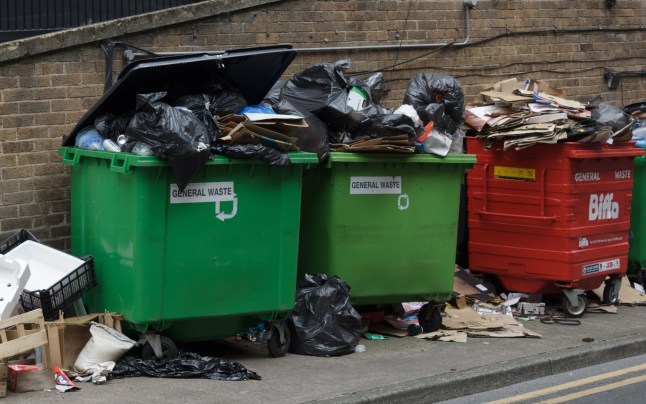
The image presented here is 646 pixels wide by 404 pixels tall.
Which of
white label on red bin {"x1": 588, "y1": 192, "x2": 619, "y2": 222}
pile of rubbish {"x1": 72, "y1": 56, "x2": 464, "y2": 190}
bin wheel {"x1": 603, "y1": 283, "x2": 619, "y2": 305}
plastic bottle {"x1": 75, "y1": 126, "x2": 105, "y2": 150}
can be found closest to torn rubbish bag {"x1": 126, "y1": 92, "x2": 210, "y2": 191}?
pile of rubbish {"x1": 72, "y1": 56, "x2": 464, "y2": 190}

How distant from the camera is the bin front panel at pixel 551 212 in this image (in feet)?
29.5

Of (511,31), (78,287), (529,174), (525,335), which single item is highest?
(511,31)

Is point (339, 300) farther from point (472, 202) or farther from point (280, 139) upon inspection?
point (472, 202)

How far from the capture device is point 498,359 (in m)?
7.64

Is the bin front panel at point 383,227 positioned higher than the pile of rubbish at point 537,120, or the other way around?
the pile of rubbish at point 537,120

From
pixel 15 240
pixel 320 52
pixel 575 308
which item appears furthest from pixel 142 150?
pixel 575 308

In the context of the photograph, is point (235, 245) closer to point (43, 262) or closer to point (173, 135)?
point (173, 135)

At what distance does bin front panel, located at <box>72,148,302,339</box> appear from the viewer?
269 inches

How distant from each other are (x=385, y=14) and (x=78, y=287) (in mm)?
4647

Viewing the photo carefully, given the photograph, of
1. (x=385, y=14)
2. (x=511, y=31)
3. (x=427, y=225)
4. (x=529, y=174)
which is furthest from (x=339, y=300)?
(x=511, y=31)

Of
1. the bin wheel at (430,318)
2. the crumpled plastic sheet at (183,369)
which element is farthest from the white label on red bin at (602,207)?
the crumpled plastic sheet at (183,369)

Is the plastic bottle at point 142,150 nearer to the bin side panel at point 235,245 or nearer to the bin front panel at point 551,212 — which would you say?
the bin side panel at point 235,245

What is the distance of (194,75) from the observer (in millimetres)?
7434

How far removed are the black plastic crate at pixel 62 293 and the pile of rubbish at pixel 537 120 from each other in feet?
11.9
